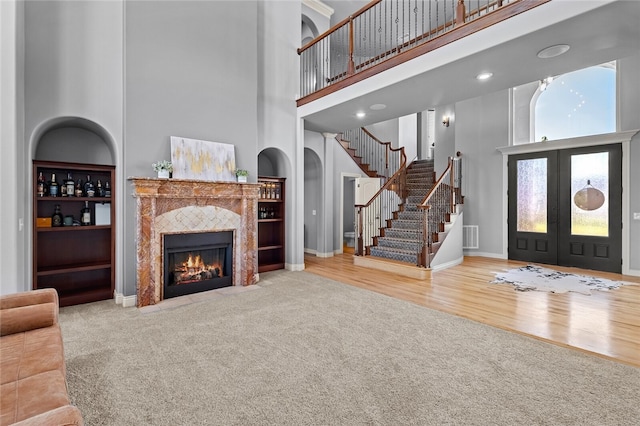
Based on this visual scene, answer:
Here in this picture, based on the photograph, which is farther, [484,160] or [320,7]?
[320,7]

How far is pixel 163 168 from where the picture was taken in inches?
172

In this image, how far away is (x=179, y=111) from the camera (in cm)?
474

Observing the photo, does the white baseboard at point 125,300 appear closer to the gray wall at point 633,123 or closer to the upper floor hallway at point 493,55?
the upper floor hallway at point 493,55

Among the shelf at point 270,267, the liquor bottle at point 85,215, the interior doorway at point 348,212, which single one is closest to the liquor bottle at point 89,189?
the liquor bottle at point 85,215

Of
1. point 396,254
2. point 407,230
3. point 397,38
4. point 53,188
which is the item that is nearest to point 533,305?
point 396,254

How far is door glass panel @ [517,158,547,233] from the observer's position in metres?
7.14

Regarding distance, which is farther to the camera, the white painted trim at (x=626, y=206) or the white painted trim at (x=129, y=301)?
the white painted trim at (x=626, y=206)

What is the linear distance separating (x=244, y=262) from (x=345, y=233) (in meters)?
5.05

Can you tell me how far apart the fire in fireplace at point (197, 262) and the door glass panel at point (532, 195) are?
22.3 ft

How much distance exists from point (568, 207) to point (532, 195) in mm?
748

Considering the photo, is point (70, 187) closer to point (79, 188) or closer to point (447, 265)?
point (79, 188)

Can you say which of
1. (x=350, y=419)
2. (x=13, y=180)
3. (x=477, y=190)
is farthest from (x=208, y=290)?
(x=477, y=190)

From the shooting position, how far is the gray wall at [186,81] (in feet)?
14.3

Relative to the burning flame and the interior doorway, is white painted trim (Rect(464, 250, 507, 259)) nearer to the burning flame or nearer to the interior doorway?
the interior doorway
